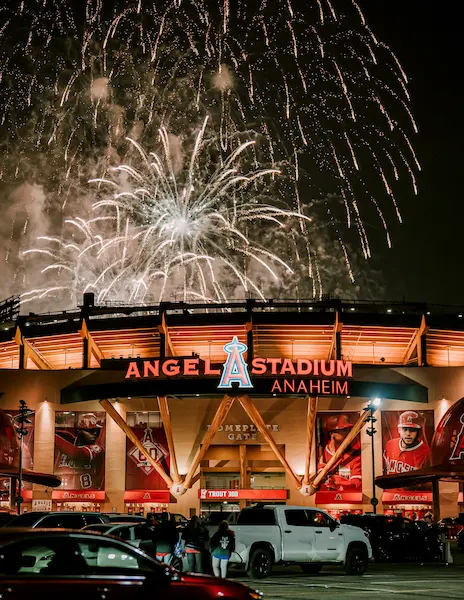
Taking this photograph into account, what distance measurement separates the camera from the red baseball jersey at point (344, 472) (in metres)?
61.2

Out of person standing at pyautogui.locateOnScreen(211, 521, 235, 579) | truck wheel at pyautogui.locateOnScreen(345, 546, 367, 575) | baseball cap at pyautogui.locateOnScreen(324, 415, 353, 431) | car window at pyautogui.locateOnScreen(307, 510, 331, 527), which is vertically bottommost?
truck wheel at pyautogui.locateOnScreen(345, 546, 367, 575)

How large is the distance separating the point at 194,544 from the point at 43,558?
12.2 m

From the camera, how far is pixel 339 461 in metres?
61.2

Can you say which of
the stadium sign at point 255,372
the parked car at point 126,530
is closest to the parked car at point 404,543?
the parked car at point 126,530

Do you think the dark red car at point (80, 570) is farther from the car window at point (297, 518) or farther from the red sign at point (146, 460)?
the red sign at point (146, 460)

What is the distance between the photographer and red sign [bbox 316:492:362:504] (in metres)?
60.9

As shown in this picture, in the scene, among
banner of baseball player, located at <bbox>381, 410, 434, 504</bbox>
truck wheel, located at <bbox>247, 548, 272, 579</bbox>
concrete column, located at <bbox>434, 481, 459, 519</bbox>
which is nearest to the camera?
truck wheel, located at <bbox>247, 548, 272, 579</bbox>

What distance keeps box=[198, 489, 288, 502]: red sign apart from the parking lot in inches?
1070

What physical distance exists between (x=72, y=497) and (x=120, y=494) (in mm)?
3211

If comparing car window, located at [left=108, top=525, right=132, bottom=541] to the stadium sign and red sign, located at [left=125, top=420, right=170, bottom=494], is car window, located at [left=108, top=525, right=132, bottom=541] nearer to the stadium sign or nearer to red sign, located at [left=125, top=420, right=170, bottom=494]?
the stadium sign

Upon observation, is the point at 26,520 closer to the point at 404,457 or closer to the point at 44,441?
the point at 44,441

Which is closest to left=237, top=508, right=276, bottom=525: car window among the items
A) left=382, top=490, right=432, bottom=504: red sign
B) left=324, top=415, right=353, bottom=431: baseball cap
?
left=324, top=415, right=353, bottom=431: baseball cap

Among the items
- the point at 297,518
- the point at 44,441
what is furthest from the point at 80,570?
the point at 44,441

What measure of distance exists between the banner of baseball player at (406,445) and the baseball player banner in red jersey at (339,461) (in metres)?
1.89
